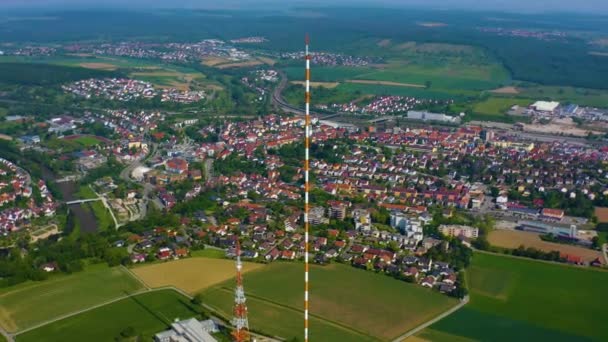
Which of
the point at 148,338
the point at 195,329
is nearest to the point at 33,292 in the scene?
the point at 148,338

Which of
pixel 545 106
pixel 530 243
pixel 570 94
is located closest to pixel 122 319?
pixel 530 243

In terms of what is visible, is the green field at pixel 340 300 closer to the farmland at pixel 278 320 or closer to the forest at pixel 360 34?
the farmland at pixel 278 320

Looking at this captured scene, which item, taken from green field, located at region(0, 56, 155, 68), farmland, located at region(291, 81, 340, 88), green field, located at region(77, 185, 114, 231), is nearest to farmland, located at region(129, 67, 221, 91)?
green field, located at region(0, 56, 155, 68)

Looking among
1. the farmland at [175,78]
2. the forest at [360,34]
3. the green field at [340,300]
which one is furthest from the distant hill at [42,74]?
the green field at [340,300]

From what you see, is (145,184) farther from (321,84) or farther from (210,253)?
(321,84)

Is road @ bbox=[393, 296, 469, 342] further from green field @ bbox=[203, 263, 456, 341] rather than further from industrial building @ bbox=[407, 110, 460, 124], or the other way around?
industrial building @ bbox=[407, 110, 460, 124]

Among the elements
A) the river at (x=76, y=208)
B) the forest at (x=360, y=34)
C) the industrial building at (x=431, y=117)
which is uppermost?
the forest at (x=360, y=34)
